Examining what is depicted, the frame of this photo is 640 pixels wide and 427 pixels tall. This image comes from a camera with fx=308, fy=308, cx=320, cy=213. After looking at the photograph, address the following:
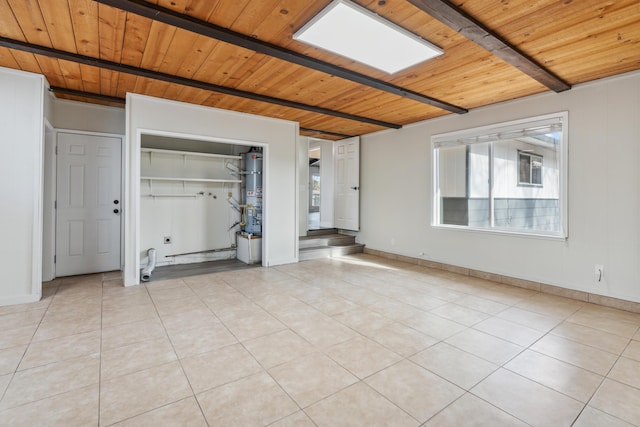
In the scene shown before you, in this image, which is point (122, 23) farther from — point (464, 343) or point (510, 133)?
point (510, 133)

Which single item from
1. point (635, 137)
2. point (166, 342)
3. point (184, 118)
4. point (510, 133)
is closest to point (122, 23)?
point (184, 118)

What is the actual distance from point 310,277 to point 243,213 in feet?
7.16

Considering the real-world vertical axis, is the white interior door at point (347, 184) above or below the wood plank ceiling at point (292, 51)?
below

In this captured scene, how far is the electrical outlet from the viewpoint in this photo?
355cm

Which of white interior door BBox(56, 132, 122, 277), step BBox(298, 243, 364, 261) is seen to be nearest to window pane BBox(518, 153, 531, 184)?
step BBox(298, 243, 364, 261)

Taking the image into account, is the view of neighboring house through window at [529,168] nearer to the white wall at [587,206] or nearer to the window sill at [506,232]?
the white wall at [587,206]

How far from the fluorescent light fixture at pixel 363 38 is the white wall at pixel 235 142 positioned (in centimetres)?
263

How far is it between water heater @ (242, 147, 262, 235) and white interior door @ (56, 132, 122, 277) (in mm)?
2064

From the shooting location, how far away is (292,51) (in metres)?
2.96

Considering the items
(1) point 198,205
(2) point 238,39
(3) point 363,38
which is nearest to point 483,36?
(3) point 363,38

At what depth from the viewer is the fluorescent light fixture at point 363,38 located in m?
2.31

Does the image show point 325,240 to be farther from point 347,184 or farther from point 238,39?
point 238,39

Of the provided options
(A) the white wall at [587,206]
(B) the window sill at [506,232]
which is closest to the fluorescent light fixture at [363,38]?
(A) the white wall at [587,206]

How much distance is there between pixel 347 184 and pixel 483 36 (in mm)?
4695
